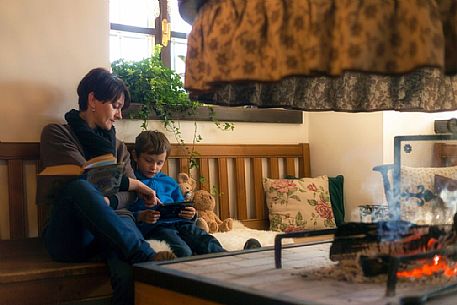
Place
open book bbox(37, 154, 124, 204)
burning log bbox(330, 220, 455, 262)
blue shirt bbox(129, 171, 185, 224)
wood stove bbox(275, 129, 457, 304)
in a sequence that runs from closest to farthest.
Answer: wood stove bbox(275, 129, 457, 304)
burning log bbox(330, 220, 455, 262)
open book bbox(37, 154, 124, 204)
blue shirt bbox(129, 171, 185, 224)

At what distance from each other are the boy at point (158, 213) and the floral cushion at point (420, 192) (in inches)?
35.2

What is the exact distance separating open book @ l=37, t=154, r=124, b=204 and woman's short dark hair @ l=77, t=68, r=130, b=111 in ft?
0.94

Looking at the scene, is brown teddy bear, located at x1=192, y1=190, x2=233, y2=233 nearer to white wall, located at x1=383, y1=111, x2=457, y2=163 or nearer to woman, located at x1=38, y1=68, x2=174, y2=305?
woman, located at x1=38, y1=68, x2=174, y2=305

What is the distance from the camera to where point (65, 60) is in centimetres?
266

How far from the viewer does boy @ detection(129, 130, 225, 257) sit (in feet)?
7.95

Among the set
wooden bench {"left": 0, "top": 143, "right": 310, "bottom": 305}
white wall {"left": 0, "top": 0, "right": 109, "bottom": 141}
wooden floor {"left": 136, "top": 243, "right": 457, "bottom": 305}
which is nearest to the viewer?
wooden floor {"left": 136, "top": 243, "right": 457, "bottom": 305}

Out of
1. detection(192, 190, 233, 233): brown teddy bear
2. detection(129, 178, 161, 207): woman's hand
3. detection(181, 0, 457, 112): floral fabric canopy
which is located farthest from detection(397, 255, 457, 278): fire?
detection(192, 190, 233, 233): brown teddy bear

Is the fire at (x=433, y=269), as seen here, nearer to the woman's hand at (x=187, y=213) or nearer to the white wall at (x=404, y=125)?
the woman's hand at (x=187, y=213)

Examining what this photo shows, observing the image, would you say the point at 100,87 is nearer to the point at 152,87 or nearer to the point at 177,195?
the point at 152,87

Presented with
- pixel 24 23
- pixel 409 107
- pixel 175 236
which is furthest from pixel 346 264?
pixel 24 23

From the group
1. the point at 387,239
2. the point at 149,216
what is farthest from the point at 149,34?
the point at 387,239

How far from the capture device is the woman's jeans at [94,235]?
6.77ft

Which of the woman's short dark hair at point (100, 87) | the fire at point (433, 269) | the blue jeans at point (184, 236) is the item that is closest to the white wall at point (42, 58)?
the woman's short dark hair at point (100, 87)

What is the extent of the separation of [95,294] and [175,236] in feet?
1.38
